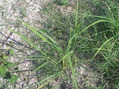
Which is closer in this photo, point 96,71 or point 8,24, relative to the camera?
point 96,71

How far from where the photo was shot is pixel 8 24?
2002 millimetres

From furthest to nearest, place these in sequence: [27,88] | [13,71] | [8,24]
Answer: [8,24]
[13,71]
[27,88]

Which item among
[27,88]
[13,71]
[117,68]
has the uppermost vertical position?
[13,71]

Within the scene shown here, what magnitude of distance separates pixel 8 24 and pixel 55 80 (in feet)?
2.91

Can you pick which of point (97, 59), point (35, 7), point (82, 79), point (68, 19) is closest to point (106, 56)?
point (97, 59)

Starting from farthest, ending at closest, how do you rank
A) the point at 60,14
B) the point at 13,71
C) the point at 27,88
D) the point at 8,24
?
the point at 60,14 → the point at 8,24 → the point at 13,71 → the point at 27,88

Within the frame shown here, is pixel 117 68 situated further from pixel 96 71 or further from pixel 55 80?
pixel 55 80

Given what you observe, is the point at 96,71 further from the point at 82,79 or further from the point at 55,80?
the point at 55,80

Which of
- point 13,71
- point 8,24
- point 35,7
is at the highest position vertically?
point 35,7

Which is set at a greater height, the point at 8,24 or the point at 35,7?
the point at 35,7

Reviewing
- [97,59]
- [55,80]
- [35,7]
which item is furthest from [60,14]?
[55,80]

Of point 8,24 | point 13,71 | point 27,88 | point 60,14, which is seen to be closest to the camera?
point 27,88

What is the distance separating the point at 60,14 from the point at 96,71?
86 centimetres

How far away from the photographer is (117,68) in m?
1.61
